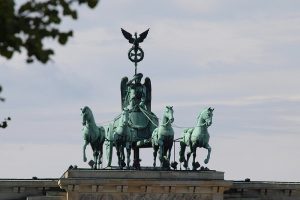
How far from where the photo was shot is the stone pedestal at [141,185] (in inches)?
1558

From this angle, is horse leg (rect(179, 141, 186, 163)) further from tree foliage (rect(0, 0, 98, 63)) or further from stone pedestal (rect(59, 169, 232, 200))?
tree foliage (rect(0, 0, 98, 63))

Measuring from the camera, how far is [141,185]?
40.2m

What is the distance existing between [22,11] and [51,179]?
1251 inches

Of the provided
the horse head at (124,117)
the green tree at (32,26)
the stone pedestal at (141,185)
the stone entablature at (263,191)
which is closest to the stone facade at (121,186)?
the stone pedestal at (141,185)

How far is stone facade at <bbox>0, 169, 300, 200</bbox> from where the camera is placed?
39.6 metres

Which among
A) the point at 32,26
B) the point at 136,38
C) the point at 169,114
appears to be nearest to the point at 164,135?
the point at 169,114

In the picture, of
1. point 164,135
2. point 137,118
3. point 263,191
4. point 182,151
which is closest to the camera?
point 164,135

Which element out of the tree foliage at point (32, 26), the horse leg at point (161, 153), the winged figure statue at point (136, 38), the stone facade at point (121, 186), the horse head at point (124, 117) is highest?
the winged figure statue at point (136, 38)

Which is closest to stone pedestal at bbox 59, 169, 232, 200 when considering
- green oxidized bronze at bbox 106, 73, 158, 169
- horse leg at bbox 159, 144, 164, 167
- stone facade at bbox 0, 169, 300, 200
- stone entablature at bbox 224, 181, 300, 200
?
stone facade at bbox 0, 169, 300, 200

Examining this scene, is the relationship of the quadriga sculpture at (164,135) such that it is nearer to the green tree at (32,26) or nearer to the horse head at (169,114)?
the horse head at (169,114)

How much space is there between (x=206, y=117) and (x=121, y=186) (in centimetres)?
365

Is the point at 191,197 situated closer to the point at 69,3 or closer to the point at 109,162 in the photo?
the point at 109,162

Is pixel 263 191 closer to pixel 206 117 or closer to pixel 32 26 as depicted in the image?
pixel 206 117

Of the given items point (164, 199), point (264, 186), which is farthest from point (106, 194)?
point (264, 186)
